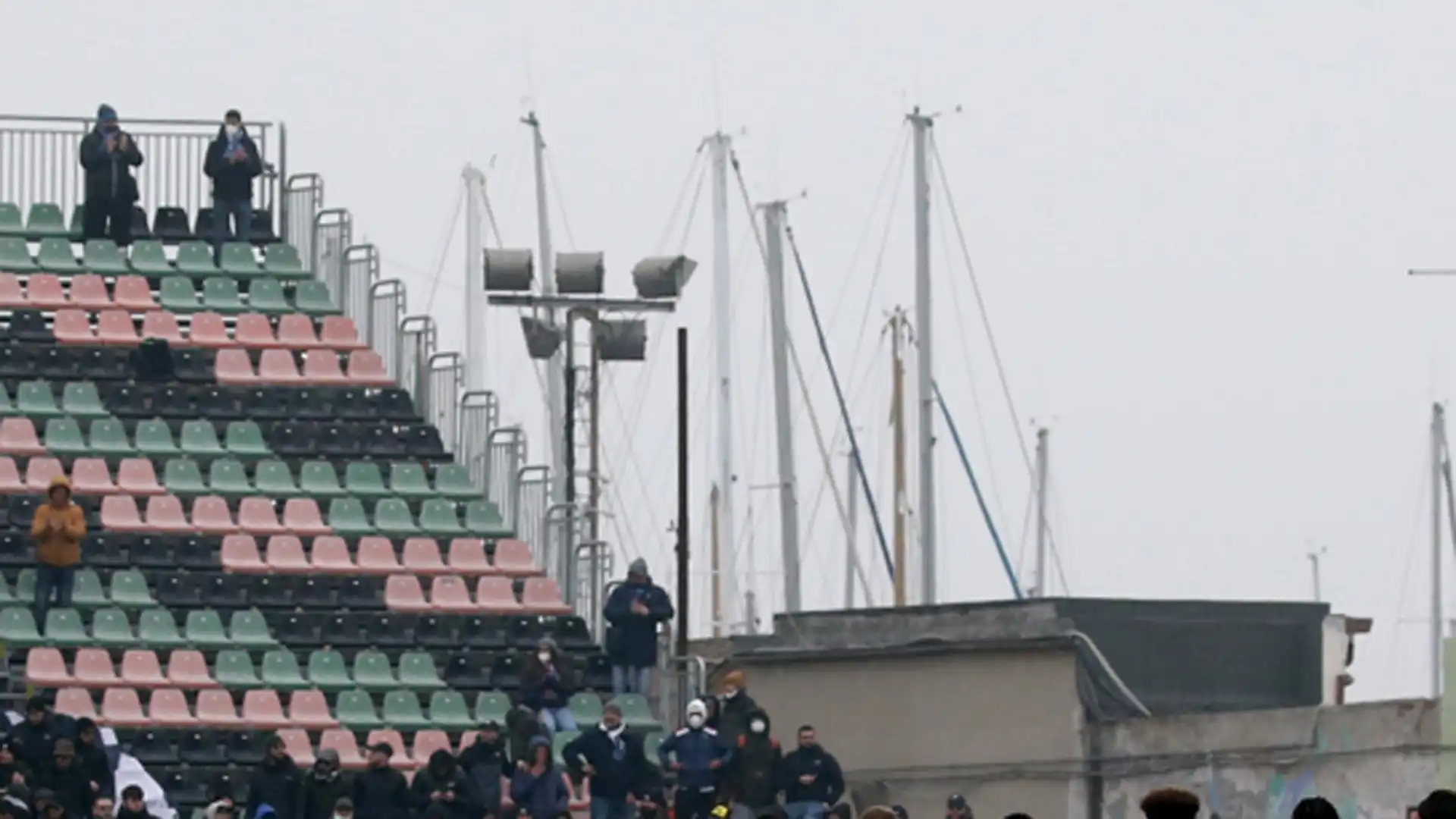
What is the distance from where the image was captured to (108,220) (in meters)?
37.9

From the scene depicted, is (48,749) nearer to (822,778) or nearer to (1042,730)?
(822,778)

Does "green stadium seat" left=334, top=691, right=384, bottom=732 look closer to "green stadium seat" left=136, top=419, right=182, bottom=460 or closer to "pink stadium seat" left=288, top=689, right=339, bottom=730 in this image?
"pink stadium seat" left=288, top=689, right=339, bottom=730

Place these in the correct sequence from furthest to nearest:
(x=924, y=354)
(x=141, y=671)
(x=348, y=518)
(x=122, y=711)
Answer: (x=924, y=354)
(x=348, y=518)
(x=141, y=671)
(x=122, y=711)

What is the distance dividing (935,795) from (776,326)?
81.4ft

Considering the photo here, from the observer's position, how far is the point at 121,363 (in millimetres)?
36375

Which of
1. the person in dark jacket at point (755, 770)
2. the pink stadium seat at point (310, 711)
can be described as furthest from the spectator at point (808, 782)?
the pink stadium seat at point (310, 711)

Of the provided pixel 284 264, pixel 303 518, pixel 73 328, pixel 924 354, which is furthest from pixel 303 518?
pixel 924 354

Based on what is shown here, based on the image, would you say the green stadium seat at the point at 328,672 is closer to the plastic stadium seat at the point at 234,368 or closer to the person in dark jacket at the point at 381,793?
the plastic stadium seat at the point at 234,368

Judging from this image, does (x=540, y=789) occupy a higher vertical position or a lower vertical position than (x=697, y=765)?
lower

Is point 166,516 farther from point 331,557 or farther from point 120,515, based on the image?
point 331,557

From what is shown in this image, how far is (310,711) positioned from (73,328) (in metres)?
5.85

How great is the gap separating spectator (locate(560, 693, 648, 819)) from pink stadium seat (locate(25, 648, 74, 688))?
5.03m

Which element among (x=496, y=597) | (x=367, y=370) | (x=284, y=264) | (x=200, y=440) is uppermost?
(x=284, y=264)

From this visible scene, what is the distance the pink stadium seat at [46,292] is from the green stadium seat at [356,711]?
6.00 m
